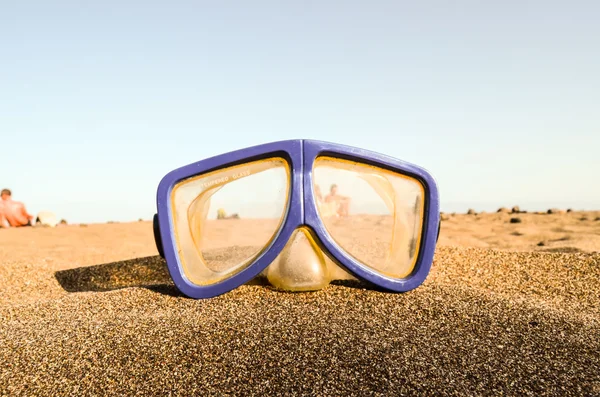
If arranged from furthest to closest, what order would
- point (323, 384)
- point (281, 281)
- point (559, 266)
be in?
point (559, 266)
point (281, 281)
point (323, 384)

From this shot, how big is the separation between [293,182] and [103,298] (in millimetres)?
1068

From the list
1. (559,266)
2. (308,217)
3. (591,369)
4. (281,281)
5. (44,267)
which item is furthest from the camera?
(44,267)

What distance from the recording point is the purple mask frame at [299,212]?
7.06ft

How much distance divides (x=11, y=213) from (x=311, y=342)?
8329mm

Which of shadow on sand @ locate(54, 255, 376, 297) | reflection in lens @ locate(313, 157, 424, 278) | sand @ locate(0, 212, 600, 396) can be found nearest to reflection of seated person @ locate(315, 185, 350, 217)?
reflection in lens @ locate(313, 157, 424, 278)

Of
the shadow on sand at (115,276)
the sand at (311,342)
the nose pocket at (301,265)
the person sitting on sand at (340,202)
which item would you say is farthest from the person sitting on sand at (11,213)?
the person sitting on sand at (340,202)

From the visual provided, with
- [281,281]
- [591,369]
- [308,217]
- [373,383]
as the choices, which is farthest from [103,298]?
[591,369]

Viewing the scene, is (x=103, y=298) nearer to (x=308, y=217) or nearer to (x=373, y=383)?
(x=308, y=217)

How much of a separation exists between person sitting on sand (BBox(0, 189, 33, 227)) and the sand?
6.94 metres

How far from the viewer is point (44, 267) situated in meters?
4.09

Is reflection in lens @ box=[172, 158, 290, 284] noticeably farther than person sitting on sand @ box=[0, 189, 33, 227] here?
No

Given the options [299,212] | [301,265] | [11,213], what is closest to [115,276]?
[301,265]

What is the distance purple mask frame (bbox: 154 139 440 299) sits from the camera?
2152mm

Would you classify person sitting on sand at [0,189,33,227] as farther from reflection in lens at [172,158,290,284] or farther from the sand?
reflection in lens at [172,158,290,284]
